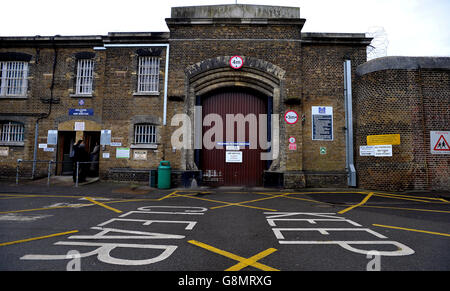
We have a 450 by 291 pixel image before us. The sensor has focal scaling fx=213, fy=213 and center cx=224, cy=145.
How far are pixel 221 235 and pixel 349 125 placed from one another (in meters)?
9.30

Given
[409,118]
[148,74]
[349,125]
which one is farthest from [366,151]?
[148,74]

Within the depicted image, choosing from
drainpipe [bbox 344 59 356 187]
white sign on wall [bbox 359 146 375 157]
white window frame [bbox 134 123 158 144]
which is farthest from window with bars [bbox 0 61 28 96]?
white sign on wall [bbox 359 146 375 157]

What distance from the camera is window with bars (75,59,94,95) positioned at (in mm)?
11828

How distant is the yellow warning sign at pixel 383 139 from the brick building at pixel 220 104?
339 mm

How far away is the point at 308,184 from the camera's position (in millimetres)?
10250

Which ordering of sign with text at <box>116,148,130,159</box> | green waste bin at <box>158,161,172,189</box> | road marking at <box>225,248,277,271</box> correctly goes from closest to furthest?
road marking at <box>225,248,277,271</box>, green waste bin at <box>158,161,172,189</box>, sign with text at <box>116,148,130,159</box>

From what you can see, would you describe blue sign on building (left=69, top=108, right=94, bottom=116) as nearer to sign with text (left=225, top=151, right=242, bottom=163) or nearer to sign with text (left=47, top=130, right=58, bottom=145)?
sign with text (left=47, top=130, right=58, bottom=145)

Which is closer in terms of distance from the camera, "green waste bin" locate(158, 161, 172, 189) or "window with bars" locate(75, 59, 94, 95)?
"green waste bin" locate(158, 161, 172, 189)

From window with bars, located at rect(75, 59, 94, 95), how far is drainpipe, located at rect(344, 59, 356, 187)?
44.4ft

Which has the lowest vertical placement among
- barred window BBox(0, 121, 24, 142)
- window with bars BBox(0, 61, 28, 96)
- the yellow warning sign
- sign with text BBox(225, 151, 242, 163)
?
sign with text BBox(225, 151, 242, 163)

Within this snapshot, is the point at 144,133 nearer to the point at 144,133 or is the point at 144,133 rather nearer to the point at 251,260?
the point at 144,133

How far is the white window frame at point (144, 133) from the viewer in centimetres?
1102

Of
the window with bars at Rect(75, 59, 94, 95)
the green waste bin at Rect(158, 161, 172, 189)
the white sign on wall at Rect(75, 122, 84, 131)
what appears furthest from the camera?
the window with bars at Rect(75, 59, 94, 95)
